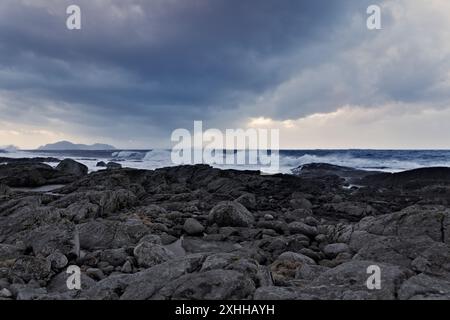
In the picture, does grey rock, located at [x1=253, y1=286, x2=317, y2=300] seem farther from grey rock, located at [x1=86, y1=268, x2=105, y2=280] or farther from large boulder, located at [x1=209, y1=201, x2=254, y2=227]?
large boulder, located at [x1=209, y1=201, x2=254, y2=227]

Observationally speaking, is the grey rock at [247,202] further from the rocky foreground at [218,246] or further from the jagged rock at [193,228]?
the jagged rock at [193,228]

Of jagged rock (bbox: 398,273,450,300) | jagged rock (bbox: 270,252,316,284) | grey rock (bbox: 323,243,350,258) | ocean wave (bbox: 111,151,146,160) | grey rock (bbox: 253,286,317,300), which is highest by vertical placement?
ocean wave (bbox: 111,151,146,160)

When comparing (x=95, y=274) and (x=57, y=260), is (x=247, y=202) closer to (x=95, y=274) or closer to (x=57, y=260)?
(x=95, y=274)

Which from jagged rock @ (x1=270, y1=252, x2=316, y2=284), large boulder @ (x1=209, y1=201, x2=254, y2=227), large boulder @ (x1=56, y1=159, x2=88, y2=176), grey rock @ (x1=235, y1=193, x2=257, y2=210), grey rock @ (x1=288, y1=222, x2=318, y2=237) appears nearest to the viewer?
jagged rock @ (x1=270, y1=252, x2=316, y2=284)

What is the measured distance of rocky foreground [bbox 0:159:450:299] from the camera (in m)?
4.65

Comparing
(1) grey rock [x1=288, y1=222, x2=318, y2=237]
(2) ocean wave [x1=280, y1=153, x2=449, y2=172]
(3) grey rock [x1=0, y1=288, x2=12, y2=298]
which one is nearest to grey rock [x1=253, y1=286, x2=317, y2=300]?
(3) grey rock [x1=0, y1=288, x2=12, y2=298]

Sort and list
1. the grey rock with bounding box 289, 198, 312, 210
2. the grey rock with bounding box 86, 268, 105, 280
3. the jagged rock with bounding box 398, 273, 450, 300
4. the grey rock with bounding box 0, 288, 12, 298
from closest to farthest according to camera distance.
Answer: the jagged rock with bounding box 398, 273, 450, 300 < the grey rock with bounding box 0, 288, 12, 298 < the grey rock with bounding box 86, 268, 105, 280 < the grey rock with bounding box 289, 198, 312, 210

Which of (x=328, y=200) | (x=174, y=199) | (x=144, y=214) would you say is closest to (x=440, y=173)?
(x=328, y=200)

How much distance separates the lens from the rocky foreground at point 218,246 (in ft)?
15.3

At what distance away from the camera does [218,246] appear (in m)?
8.88

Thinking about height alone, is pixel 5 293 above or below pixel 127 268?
above

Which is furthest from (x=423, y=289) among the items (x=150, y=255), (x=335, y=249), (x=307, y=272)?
(x=150, y=255)

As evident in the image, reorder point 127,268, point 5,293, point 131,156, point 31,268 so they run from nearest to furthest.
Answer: point 5,293 → point 31,268 → point 127,268 → point 131,156
